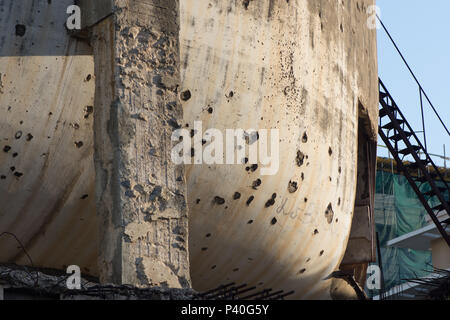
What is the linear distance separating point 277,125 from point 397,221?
22.2 m

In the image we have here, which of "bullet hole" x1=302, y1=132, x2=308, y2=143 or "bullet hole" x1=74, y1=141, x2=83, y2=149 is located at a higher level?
"bullet hole" x1=302, y1=132, x2=308, y2=143

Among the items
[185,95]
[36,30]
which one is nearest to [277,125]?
[185,95]

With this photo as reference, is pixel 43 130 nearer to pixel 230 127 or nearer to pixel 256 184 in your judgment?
pixel 230 127

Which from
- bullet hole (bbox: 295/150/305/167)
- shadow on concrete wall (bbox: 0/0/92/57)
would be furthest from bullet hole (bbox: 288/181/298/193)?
shadow on concrete wall (bbox: 0/0/92/57)

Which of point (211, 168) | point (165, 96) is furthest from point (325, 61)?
point (165, 96)

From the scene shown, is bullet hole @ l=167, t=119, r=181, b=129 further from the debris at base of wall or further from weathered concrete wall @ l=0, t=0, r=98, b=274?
the debris at base of wall

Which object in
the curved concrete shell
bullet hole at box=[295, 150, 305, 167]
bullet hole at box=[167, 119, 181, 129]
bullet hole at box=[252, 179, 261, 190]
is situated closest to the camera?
bullet hole at box=[167, 119, 181, 129]

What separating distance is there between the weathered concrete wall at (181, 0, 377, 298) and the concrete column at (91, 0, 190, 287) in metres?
1.05

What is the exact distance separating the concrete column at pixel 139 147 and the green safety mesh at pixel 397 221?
74.7 ft

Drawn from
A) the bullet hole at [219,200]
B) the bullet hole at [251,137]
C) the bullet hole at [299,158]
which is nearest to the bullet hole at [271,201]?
the bullet hole at [299,158]

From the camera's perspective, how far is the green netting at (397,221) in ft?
93.9

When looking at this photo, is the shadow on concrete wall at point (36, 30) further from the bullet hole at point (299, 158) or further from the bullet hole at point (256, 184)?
the bullet hole at point (299, 158)

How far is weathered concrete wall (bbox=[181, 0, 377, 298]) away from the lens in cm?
786
